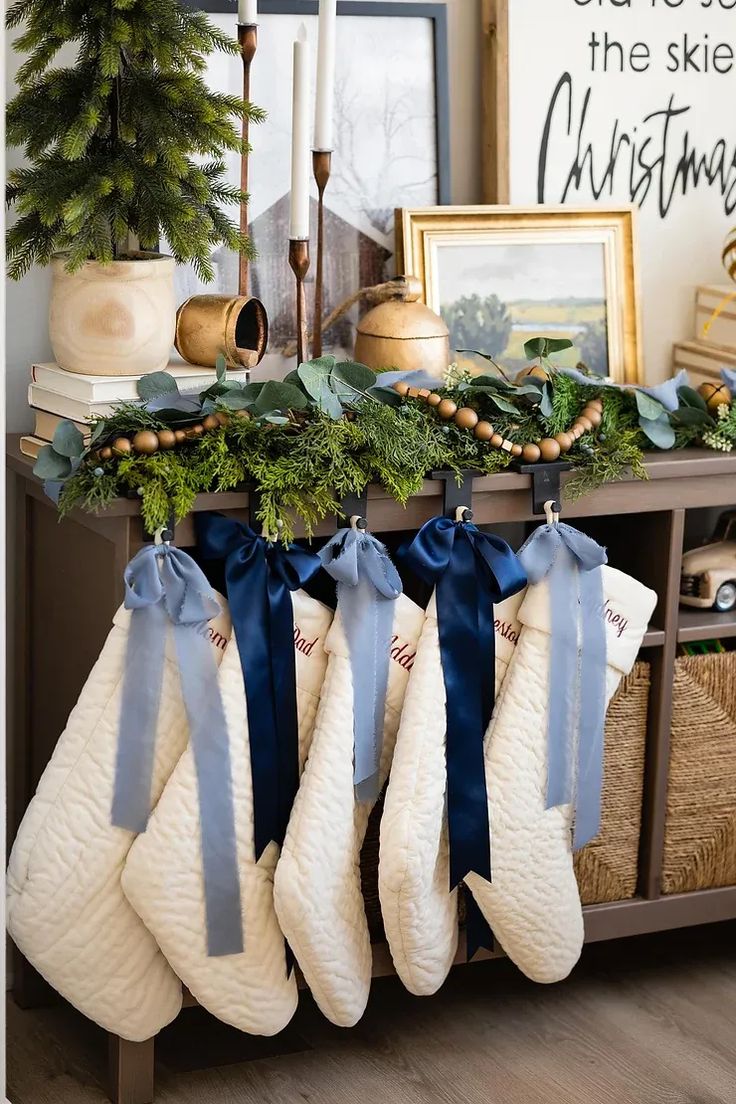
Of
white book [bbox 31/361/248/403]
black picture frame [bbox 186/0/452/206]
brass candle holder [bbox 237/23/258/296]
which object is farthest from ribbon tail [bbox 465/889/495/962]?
black picture frame [bbox 186/0/452/206]

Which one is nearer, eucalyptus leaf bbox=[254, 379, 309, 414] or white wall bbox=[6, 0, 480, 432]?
eucalyptus leaf bbox=[254, 379, 309, 414]

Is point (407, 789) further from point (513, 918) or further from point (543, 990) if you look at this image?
point (543, 990)

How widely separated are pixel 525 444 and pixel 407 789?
1.50ft

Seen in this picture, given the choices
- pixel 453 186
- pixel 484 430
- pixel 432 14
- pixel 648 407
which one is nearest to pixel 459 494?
pixel 484 430

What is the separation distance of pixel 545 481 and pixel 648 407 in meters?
0.19

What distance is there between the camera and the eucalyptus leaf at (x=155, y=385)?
1637mm

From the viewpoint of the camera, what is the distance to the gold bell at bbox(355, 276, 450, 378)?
1.84 m

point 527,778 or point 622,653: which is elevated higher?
point 622,653

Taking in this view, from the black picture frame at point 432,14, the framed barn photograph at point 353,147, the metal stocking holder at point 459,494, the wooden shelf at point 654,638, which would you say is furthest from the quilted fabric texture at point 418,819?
the black picture frame at point 432,14

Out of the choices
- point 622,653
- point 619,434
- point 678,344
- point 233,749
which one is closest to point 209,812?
point 233,749

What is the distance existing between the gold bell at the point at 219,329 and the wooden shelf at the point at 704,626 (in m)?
0.71

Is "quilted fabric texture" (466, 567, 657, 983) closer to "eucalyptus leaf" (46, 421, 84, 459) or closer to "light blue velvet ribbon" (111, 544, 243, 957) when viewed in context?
"light blue velvet ribbon" (111, 544, 243, 957)

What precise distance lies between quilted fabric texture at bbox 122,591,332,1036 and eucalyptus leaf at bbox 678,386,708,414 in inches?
23.4

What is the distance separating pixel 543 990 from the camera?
2066 millimetres
